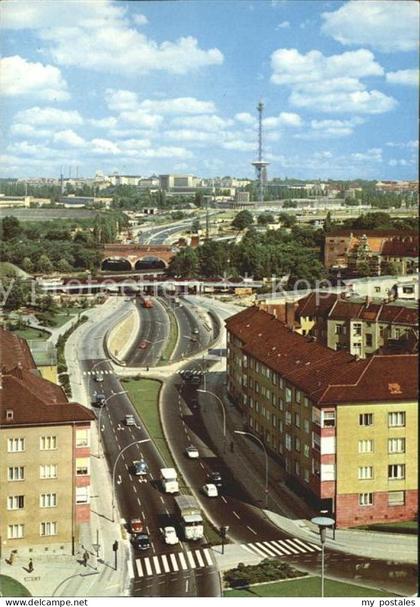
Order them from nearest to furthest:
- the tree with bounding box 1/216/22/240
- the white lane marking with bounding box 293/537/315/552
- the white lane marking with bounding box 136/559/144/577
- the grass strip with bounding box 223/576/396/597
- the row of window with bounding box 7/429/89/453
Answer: the grass strip with bounding box 223/576/396/597 < the white lane marking with bounding box 136/559/144/577 < the row of window with bounding box 7/429/89/453 < the white lane marking with bounding box 293/537/315/552 < the tree with bounding box 1/216/22/240

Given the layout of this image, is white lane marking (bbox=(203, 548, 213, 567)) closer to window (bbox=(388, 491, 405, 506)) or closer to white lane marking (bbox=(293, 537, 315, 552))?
white lane marking (bbox=(293, 537, 315, 552))

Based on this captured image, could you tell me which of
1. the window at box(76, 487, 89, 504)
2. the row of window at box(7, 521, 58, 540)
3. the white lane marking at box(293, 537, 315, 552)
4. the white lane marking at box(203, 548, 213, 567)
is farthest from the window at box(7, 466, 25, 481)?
the white lane marking at box(293, 537, 315, 552)

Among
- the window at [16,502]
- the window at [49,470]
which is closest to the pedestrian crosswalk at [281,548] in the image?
the window at [49,470]

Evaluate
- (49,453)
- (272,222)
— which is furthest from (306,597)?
Result: (272,222)

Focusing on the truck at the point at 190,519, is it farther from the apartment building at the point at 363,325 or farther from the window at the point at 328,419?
the apartment building at the point at 363,325

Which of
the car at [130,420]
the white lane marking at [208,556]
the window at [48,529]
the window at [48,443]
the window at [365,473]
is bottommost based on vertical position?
the white lane marking at [208,556]

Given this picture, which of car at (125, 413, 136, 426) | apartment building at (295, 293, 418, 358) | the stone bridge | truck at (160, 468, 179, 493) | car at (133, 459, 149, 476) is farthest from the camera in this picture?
the stone bridge

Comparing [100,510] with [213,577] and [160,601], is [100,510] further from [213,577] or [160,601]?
[160,601]
